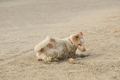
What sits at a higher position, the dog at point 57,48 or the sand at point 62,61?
the dog at point 57,48

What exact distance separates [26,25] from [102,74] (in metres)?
9.45

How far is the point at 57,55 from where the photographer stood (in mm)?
6648

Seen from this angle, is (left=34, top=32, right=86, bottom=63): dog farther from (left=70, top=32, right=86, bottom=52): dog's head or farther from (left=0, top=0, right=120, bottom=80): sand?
(left=0, top=0, right=120, bottom=80): sand

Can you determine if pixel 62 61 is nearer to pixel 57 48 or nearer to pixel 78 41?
pixel 57 48

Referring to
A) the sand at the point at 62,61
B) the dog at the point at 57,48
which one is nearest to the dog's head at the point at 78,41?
the dog at the point at 57,48

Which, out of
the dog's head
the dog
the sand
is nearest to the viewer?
the sand

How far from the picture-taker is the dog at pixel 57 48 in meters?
6.55

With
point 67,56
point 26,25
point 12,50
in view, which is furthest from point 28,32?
point 67,56

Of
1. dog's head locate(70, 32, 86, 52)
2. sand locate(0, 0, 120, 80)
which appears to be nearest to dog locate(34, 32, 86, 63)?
dog's head locate(70, 32, 86, 52)

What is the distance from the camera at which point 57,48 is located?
22.1 ft

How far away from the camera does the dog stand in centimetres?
655

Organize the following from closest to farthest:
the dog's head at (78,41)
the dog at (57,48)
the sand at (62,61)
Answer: the sand at (62,61), the dog at (57,48), the dog's head at (78,41)

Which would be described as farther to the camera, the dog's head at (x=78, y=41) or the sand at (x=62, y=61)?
the dog's head at (x=78, y=41)

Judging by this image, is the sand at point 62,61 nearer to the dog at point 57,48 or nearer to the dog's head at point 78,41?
the dog at point 57,48
